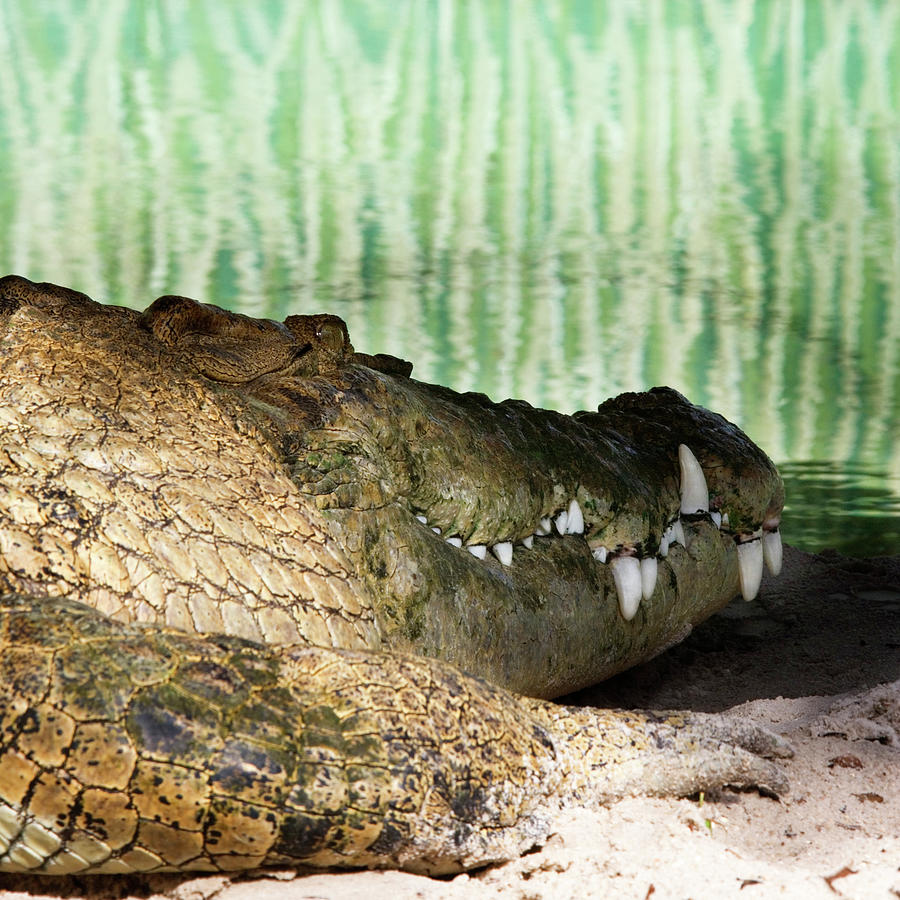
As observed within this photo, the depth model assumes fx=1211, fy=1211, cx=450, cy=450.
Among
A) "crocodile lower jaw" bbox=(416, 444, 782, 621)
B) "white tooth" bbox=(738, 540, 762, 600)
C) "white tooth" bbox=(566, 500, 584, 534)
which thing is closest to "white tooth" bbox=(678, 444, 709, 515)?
"crocodile lower jaw" bbox=(416, 444, 782, 621)

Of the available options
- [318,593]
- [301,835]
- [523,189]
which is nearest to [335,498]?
[318,593]

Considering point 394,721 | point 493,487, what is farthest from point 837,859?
point 493,487

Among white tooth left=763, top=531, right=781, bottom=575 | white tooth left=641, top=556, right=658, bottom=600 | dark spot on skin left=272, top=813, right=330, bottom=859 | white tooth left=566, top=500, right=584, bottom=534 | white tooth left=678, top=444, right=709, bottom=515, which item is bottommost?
white tooth left=763, top=531, right=781, bottom=575

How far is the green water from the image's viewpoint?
5.19 meters

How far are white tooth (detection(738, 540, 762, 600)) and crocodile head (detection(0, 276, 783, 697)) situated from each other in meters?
0.05

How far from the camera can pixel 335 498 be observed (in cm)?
210

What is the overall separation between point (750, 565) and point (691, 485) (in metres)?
0.29

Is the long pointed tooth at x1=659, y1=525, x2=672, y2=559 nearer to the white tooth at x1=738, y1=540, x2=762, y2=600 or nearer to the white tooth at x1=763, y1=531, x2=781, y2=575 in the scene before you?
the white tooth at x1=738, y1=540, x2=762, y2=600

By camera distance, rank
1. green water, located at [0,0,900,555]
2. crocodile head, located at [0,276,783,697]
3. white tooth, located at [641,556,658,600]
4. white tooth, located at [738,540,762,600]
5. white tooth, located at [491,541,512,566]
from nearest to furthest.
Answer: crocodile head, located at [0,276,783,697], white tooth, located at [491,541,512,566], white tooth, located at [641,556,658,600], white tooth, located at [738,540,762,600], green water, located at [0,0,900,555]

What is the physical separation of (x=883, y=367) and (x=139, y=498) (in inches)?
164

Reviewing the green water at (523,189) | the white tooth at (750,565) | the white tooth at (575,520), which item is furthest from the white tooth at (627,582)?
the green water at (523,189)

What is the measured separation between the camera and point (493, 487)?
2.30m

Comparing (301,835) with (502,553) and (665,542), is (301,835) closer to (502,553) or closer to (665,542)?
(502,553)

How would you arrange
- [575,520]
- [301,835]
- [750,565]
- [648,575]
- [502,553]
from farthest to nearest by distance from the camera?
1. [750,565]
2. [648,575]
3. [575,520]
4. [502,553]
5. [301,835]
